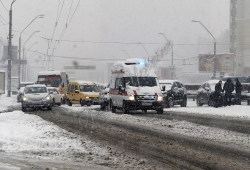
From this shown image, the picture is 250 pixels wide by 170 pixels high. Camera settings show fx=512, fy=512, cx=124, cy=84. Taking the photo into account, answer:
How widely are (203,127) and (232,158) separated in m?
6.66

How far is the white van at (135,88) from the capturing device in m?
23.6

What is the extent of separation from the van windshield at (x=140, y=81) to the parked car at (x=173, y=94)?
19.9 ft

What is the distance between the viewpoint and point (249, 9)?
388 feet

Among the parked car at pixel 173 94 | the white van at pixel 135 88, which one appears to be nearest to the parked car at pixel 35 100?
the white van at pixel 135 88

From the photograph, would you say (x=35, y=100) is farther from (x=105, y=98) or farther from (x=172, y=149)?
(x=172, y=149)

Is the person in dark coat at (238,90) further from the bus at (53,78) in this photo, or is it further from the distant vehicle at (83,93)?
the bus at (53,78)

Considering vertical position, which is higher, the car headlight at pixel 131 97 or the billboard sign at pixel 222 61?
the billboard sign at pixel 222 61

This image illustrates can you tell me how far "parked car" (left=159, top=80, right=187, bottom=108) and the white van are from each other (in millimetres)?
5417

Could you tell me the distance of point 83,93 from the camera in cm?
3325

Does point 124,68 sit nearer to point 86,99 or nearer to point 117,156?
point 86,99

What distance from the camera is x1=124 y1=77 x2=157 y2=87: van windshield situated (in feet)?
80.0

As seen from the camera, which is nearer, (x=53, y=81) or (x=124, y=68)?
(x=124, y=68)

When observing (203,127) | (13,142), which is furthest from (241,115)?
(13,142)

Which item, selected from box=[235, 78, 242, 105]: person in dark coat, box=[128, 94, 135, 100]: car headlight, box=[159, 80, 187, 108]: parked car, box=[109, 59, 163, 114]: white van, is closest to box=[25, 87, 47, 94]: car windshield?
box=[109, 59, 163, 114]: white van
